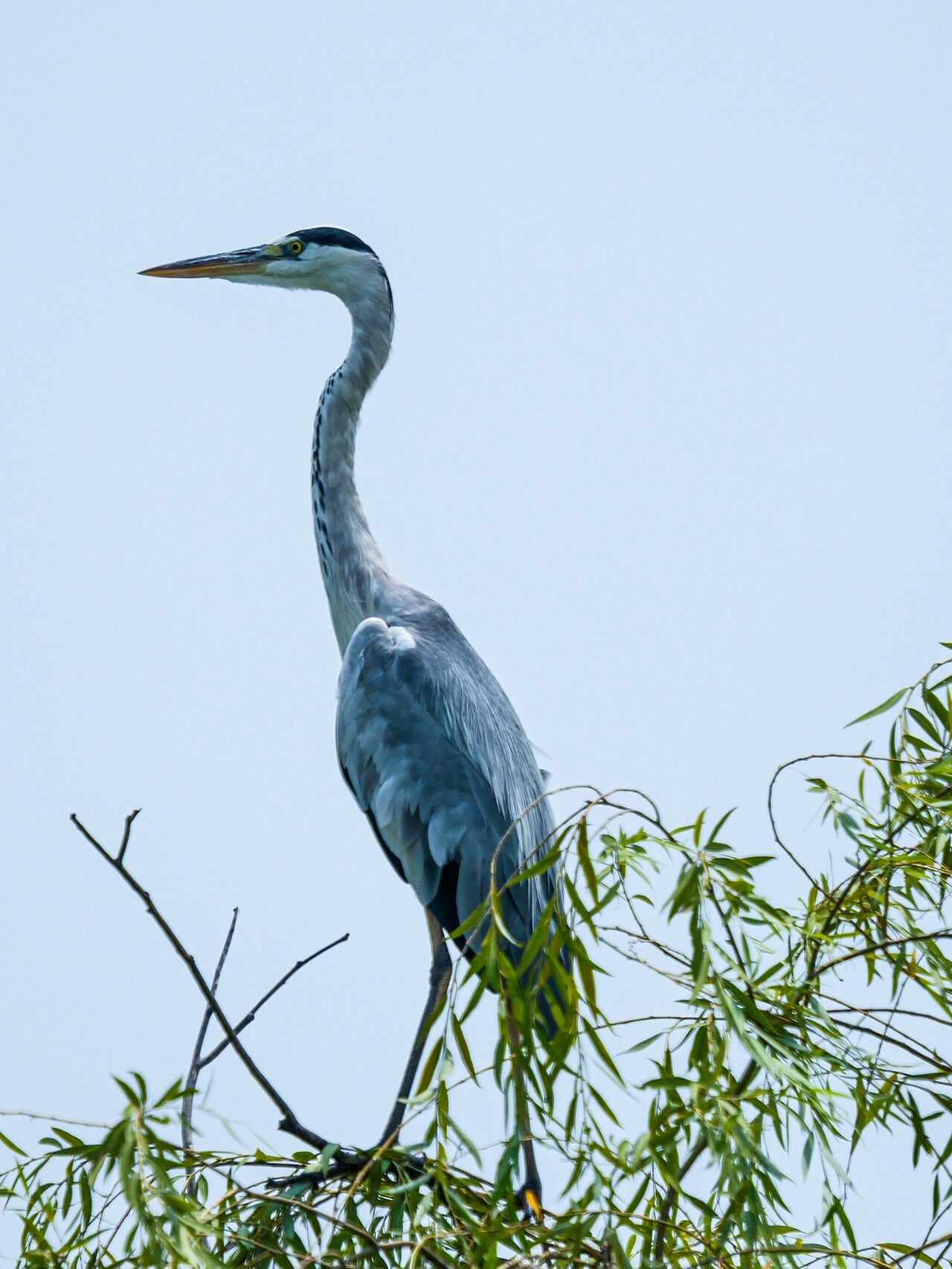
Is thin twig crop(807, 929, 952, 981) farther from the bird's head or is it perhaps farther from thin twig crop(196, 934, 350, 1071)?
the bird's head

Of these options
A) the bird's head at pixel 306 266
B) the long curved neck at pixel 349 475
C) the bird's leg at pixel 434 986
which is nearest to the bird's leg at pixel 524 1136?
the bird's leg at pixel 434 986

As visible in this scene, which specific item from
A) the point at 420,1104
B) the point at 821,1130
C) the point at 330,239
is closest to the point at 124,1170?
the point at 420,1104

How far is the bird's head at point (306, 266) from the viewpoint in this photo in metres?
3.69

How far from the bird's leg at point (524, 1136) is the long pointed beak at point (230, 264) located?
2336 millimetres

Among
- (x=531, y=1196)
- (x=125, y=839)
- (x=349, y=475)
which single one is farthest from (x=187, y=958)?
(x=349, y=475)

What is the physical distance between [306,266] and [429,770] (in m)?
1.65

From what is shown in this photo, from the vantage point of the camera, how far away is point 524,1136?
4.56 ft

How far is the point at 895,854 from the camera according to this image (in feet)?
6.48

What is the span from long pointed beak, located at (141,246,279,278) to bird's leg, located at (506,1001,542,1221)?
2336mm

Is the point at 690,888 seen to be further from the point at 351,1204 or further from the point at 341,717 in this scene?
the point at 341,717

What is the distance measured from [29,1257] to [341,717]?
138 cm

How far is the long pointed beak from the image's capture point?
3.78 meters

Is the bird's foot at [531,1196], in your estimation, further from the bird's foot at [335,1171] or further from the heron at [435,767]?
the bird's foot at [335,1171]

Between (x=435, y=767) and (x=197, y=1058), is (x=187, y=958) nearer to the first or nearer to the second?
(x=197, y=1058)
